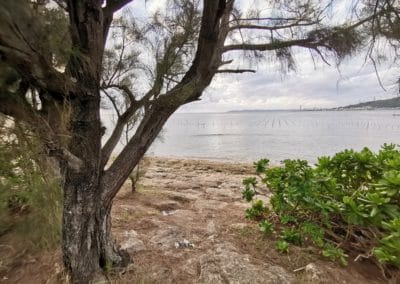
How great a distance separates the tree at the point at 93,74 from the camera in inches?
54.0

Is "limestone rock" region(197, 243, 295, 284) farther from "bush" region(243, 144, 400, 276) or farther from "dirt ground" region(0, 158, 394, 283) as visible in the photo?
"bush" region(243, 144, 400, 276)

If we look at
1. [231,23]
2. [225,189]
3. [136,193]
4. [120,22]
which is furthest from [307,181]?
[225,189]

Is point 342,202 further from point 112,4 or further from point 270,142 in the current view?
point 270,142

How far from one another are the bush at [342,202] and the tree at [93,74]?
102 cm

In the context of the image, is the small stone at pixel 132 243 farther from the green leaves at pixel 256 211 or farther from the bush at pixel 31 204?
the green leaves at pixel 256 211

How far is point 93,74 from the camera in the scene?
169 centimetres

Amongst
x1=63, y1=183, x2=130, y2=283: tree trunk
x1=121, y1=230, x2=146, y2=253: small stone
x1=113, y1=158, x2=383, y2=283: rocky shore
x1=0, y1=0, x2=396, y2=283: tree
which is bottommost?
x1=113, y1=158, x2=383, y2=283: rocky shore

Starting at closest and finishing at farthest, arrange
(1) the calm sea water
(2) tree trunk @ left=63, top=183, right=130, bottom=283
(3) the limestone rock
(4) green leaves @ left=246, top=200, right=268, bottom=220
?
1. (2) tree trunk @ left=63, top=183, right=130, bottom=283
2. (3) the limestone rock
3. (4) green leaves @ left=246, top=200, right=268, bottom=220
4. (1) the calm sea water

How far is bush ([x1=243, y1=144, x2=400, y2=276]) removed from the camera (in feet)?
6.68

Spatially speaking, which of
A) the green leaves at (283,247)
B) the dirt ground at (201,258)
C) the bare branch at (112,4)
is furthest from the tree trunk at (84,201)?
the green leaves at (283,247)

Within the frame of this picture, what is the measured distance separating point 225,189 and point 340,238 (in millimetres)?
3092

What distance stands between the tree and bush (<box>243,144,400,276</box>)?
102cm

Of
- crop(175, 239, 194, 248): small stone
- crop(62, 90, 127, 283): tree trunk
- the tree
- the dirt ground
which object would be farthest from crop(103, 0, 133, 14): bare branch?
crop(175, 239, 194, 248): small stone

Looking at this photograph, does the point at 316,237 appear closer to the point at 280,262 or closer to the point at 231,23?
the point at 280,262
